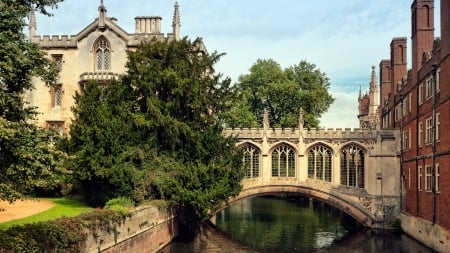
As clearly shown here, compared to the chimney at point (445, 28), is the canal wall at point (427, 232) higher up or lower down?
lower down

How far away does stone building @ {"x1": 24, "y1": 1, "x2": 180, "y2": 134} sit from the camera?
1228 inches

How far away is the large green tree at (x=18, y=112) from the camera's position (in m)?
9.77

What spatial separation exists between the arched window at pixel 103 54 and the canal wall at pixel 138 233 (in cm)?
1204

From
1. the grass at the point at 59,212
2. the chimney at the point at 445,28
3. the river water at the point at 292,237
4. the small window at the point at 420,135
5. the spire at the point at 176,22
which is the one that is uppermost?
the spire at the point at 176,22

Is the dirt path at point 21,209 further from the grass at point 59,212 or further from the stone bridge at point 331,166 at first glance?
the stone bridge at point 331,166

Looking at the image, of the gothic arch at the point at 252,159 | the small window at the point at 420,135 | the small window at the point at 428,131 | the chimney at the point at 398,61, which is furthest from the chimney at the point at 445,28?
the gothic arch at the point at 252,159

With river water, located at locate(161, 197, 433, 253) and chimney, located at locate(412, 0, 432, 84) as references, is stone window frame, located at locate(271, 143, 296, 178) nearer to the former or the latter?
river water, located at locate(161, 197, 433, 253)

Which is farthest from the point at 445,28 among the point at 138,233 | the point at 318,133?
the point at 138,233

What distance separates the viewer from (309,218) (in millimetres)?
36562

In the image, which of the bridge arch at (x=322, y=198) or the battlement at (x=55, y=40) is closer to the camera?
the bridge arch at (x=322, y=198)

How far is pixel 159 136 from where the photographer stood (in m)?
23.5

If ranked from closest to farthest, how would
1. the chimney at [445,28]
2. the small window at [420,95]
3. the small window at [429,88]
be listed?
the chimney at [445,28] < the small window at [429,88] < the small window at [420,95]

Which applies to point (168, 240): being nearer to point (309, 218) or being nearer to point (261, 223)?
point (261, 223)

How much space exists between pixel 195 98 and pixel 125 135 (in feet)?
12.0
